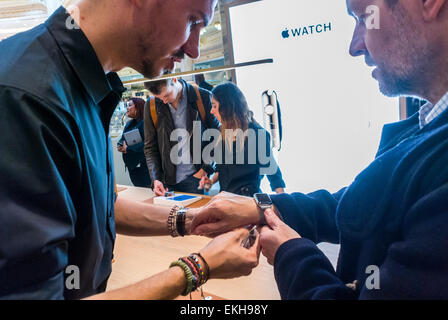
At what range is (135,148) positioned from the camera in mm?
3395

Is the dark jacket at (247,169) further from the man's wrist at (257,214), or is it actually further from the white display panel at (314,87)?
the man's wrist at (257,214)

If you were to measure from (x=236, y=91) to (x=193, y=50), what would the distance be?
1.46 metres

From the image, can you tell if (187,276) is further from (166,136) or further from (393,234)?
(166,136)

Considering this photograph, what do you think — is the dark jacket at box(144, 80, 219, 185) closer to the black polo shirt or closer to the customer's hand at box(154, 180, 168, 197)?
the customer's hand at box(154, 180, 168, 197)

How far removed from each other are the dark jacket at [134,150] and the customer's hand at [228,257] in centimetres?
265

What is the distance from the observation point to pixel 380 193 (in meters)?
0.72

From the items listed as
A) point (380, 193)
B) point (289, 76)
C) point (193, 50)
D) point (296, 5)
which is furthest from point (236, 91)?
point (380, 193)

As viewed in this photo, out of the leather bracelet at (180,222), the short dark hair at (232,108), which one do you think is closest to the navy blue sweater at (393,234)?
the leather bracelet at (180,222)

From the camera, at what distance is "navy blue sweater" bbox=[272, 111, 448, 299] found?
539 millimetres

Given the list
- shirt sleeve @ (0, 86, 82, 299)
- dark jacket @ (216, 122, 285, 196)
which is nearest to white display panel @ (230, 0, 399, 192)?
dark jacket @ (216, 122, 285, 196)

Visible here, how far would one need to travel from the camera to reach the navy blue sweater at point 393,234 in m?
0.54

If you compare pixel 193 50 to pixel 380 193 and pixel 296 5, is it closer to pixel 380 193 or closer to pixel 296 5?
pixel 380 193

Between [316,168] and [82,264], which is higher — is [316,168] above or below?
above
